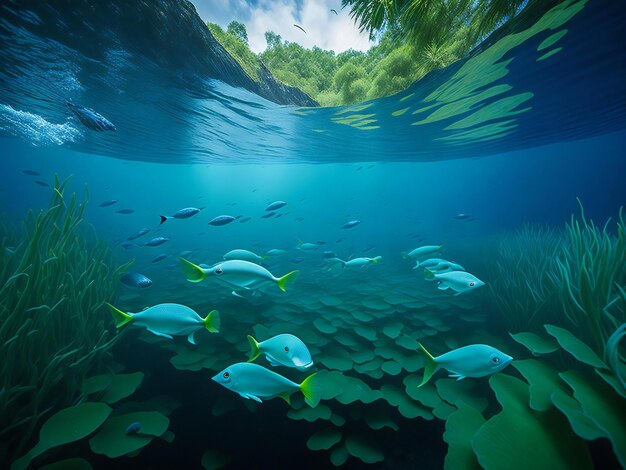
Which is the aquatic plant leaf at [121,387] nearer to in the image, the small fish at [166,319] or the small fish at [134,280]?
the small fish at [166,319]

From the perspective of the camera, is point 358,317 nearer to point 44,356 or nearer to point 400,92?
point 44,356

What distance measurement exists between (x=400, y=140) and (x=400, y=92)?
8.76 m

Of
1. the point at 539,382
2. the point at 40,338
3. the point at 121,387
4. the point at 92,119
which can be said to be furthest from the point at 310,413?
the point at 92,119

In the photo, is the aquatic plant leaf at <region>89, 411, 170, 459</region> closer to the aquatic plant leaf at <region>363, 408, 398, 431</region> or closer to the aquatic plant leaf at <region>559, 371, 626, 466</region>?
the aquatic plant leaf at <region>363, 408, 398, 431</region>

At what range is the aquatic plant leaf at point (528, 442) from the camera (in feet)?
5.57

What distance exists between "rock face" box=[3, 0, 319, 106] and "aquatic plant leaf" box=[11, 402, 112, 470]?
8889 mm

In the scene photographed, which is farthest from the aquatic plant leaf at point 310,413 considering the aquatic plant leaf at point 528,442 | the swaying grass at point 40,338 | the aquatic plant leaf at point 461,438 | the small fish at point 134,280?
the small fish at point 134,280

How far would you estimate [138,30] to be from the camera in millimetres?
6973

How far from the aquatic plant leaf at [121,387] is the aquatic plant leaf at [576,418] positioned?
4188 millimetres

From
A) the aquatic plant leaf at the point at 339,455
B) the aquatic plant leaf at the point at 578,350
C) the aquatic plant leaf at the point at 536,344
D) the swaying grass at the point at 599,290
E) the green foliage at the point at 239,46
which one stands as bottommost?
the aquatic plant leaf at the point at 339,455

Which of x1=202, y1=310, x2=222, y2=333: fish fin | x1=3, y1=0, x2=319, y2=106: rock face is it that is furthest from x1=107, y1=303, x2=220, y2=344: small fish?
x1=3, y1=0, x2=319, y2=106: rock face

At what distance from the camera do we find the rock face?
20.5ft

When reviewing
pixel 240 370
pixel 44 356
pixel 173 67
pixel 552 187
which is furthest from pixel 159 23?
pixel 552 187

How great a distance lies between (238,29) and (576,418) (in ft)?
41.5
